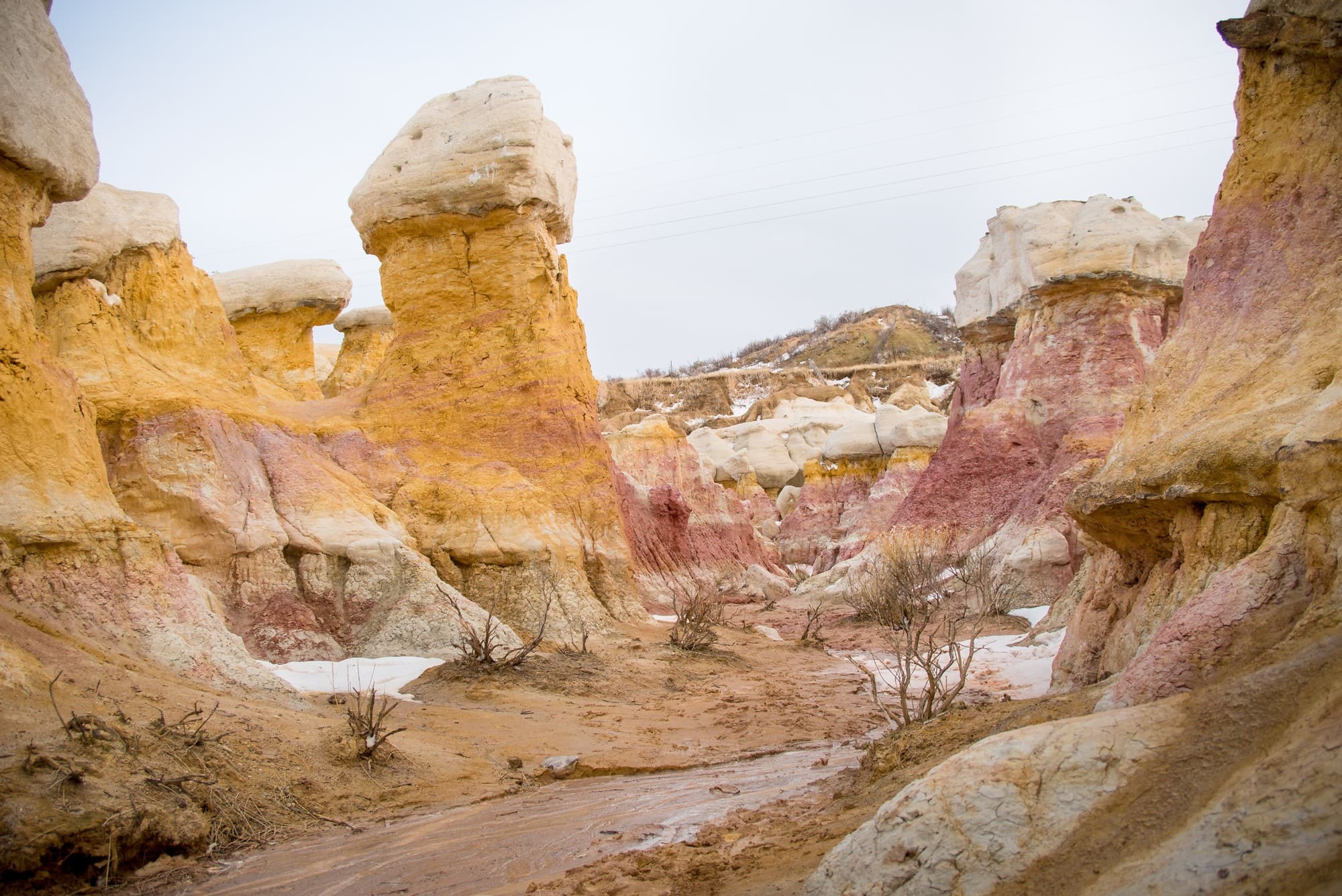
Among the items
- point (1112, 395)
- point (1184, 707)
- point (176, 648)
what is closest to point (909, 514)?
point (1112, 395)

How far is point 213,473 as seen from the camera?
1041cm

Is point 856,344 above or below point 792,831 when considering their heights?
above

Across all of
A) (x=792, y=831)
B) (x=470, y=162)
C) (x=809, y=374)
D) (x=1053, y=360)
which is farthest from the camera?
(x=809, y=374)

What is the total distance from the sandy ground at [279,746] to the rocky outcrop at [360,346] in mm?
11136

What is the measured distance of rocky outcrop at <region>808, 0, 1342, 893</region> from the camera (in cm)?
287

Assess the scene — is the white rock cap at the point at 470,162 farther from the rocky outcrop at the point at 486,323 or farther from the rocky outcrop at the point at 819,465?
the rocky outcrop at the point at 819,465

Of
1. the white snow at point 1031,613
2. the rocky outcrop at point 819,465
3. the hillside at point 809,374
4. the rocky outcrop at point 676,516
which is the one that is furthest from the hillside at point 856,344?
the white snow at point 1031,613

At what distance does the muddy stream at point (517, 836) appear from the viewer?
15.0ft

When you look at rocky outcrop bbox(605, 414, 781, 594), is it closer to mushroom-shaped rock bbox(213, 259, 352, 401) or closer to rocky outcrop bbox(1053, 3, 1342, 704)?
mushroom-shaped rock bbox(213, 259, 352, 401)

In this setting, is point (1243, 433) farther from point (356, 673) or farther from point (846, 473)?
point (846, 473)

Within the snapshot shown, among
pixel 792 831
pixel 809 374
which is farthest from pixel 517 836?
pixel 809 374

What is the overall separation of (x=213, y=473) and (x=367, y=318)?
32.1 ft

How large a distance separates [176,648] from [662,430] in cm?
1724

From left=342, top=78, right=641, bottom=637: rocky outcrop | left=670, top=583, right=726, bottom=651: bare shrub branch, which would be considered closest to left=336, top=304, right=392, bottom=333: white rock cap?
left=342, top=78, right=641, bottom=637: rocky outcrop
